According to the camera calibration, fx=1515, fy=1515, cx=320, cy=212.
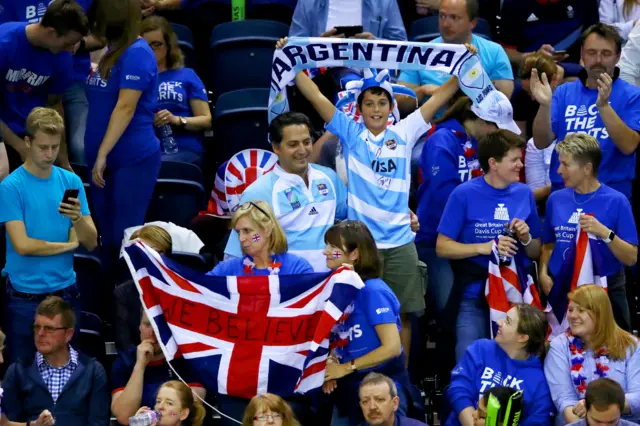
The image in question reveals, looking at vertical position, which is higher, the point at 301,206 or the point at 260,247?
the point at 301,206

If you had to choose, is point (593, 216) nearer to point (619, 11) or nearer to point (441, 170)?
point (441, 170)

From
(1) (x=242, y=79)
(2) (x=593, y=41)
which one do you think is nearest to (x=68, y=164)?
(1) (x=242, y=79)

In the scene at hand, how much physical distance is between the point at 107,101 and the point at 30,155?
79cm

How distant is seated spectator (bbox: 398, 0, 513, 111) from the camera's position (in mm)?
9617

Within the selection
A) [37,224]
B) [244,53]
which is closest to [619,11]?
[244,53]

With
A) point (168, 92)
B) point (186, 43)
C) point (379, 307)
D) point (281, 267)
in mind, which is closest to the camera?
point (379, 307)

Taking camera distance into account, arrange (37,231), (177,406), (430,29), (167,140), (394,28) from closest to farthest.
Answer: (177,406) → (37,231) → (167,140) → (394,28) → (430,29)

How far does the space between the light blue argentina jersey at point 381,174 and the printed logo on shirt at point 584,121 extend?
0.99 m

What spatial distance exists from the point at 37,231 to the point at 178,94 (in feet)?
6.46

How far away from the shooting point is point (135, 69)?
8.70 metres

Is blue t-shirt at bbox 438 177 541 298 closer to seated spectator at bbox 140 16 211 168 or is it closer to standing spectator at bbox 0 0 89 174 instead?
seated spectator at bbox 140 16 211 168

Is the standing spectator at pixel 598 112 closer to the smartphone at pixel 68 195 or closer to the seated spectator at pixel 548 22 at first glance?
the seated spectator at pixel 548 22

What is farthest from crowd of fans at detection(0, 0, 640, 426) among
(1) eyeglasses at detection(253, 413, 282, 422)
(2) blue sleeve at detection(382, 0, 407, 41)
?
(2) blue sleeve at detection(382, 0, 407, 41)

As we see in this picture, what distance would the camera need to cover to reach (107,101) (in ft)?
28.9
